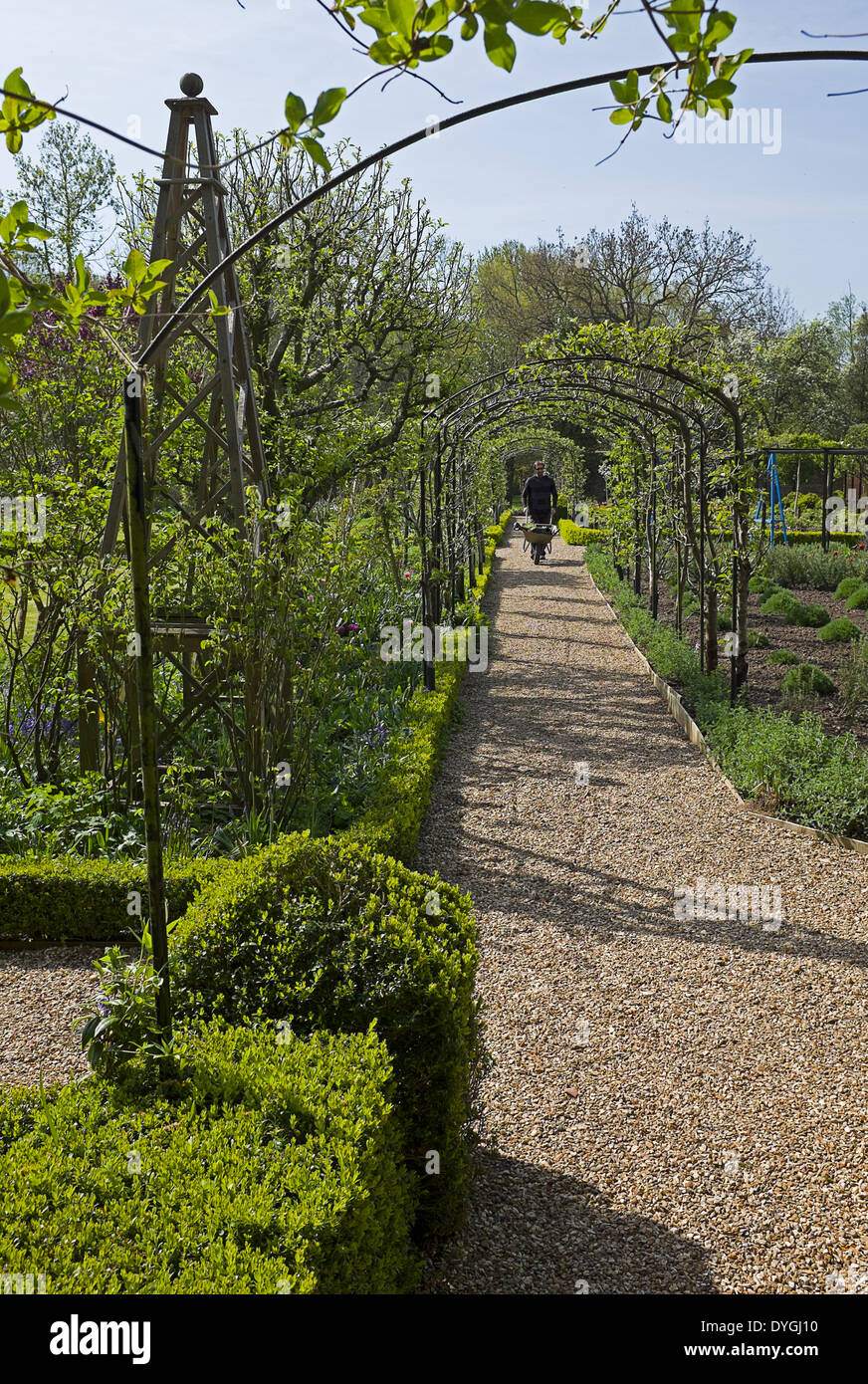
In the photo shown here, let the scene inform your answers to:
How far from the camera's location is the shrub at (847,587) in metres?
14.1

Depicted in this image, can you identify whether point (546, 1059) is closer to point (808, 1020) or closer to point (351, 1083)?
point (808, 1020)

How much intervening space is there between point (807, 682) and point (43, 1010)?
21.8 feet

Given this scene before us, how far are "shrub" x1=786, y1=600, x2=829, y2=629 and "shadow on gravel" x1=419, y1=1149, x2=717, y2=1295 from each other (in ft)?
33.9

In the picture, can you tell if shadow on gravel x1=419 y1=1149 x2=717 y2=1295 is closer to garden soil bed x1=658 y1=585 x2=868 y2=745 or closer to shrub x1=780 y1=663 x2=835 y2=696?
garden soil bed x1=658 y1=585 x2=868 y2=745

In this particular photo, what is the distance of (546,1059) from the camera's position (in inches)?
149

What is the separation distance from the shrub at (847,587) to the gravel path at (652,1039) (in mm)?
7645

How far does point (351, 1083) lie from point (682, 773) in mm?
5175

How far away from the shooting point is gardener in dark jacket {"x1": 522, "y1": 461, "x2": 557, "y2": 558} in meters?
16.1

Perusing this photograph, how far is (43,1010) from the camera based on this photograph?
4113mm

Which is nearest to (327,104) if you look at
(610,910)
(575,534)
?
(610,910)

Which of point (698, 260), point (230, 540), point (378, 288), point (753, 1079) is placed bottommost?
point (753, 1079)

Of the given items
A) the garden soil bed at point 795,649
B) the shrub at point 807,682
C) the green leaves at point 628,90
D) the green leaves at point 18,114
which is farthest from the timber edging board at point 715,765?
the green leaves at point 18,114

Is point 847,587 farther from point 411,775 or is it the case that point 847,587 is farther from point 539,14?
point 539,14
